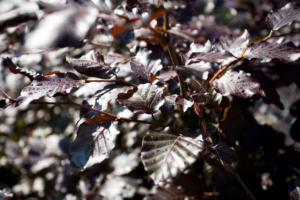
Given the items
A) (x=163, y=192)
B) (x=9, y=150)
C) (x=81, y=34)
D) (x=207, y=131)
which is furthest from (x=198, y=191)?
(x=9, y=150)

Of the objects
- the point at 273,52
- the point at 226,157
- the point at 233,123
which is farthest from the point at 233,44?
the point at 226,157

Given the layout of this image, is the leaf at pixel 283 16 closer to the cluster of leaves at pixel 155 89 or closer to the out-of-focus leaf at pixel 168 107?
the cluster of leaves at pixel 155 89

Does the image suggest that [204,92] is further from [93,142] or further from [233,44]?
[93,142]

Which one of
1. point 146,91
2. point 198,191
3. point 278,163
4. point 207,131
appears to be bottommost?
point 198,191

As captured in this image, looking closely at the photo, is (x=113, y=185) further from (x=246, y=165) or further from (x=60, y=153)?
(x=246, y=165)

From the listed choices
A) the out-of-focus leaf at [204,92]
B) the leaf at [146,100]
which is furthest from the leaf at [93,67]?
the out-of-focus leaf at [204,92]
